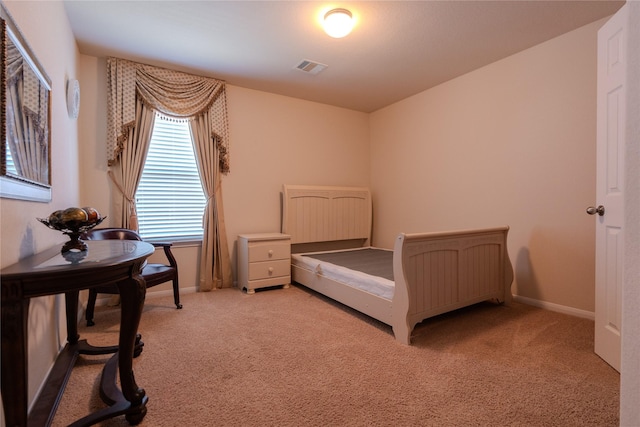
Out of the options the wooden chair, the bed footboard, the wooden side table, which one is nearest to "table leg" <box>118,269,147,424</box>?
the wooden side table

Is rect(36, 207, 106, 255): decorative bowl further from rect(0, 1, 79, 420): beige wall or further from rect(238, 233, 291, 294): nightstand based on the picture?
rect(238, 233, 291, 294): nightstand

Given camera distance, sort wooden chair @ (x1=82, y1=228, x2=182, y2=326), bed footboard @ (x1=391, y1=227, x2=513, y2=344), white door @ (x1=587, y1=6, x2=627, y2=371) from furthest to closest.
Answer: wooden chair @ (x1=82, y1=228, x2=182, y2=326) → bed footboard @ (x1=391, y1=227, x2=513, y2=344) → white door @ (x1=587, y1=6, x2=627, y2=371)

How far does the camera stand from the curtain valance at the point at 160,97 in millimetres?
2984

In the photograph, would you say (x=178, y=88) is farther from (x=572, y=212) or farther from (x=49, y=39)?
(x=572, y=212)

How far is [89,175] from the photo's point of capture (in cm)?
298

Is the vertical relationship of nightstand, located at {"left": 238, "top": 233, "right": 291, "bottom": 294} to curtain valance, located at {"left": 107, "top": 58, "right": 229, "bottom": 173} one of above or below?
below

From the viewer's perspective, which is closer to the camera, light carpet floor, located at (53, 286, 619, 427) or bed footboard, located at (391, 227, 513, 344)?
light carpet floor, located at (53, 286, 619, 427)

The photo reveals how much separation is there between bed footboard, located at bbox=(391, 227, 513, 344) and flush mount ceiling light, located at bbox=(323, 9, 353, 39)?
1.61 meters

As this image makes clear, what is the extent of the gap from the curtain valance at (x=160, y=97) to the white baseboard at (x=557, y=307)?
11.1 feet

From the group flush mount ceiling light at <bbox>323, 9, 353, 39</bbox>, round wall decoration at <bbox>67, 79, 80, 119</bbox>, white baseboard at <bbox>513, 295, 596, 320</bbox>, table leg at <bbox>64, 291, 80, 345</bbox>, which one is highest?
flush mount ceiling light at <bbox>323, 9, 353, 39</bbox>

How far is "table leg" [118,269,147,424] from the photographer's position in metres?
1.33

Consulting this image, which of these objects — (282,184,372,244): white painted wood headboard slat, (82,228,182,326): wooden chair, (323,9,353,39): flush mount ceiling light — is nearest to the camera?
(323,9,353,39): flush mount ceiling light

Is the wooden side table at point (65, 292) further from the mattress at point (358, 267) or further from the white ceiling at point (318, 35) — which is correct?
the white ceiling at point (318, 35)

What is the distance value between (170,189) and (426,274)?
2.79 meters
